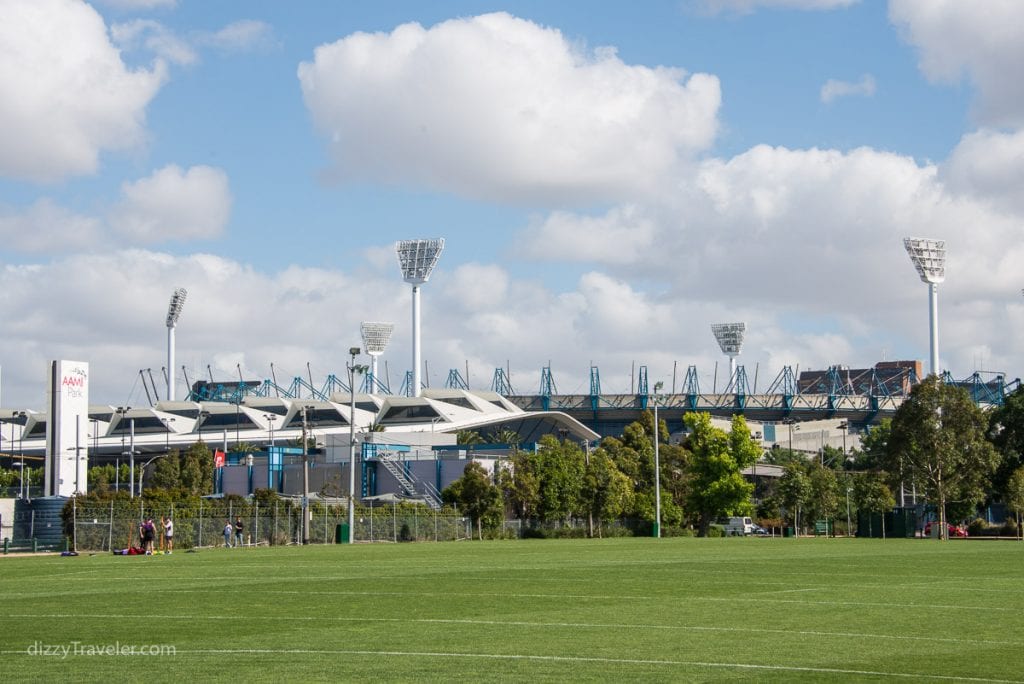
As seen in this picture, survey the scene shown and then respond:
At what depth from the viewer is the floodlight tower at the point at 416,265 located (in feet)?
584

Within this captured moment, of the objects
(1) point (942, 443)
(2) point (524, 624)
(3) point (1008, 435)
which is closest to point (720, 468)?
(1) point (942, 443)

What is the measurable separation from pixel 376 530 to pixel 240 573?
4098cm

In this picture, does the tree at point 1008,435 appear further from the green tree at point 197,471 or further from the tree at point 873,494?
the green tree at point 197,471

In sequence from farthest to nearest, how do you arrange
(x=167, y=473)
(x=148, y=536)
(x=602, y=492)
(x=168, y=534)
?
(x=167, y=473) → (x=602, y=492) → (x=168, y=534) → (x=148, y=536)

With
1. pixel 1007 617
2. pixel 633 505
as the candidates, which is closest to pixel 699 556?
pixel 1007 617

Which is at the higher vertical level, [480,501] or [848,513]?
[480,501]

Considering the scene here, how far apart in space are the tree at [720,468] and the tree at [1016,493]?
17883mm

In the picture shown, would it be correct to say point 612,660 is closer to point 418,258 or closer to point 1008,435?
point 1008,435

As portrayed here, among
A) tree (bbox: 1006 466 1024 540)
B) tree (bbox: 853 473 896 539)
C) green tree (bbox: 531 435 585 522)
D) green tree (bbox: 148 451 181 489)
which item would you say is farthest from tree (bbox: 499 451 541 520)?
green tree (bbox: 148 451 181 489)

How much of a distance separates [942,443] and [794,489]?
19.1 m

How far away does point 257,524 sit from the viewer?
68.2 meters

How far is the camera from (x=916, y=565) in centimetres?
3847

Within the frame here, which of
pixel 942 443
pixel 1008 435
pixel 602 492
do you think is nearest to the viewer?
pixel 942 443

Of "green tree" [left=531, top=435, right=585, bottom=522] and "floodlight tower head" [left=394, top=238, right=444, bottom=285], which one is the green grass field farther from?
"floodlight tower head" [left=394, top=238, right=444, bottom=285]
